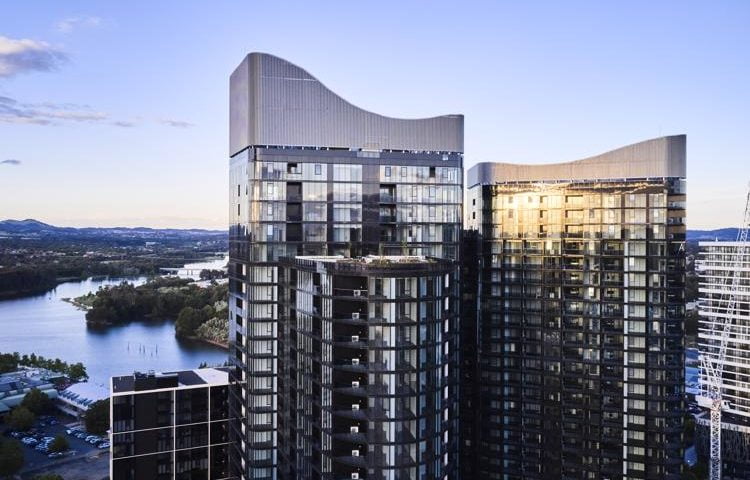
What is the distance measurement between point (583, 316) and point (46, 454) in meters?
61.6

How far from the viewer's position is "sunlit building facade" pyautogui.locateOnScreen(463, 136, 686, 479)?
47.1 meters

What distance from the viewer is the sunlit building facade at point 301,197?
4381 centimetres

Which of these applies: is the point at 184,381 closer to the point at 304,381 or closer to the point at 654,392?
the point at 304,381

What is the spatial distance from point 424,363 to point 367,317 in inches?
155

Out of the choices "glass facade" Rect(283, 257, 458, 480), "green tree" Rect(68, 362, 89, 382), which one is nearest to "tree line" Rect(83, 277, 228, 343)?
"green tree" Rect(68, 362, 89, 382)

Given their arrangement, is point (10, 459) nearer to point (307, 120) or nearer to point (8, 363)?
point (307, 120)

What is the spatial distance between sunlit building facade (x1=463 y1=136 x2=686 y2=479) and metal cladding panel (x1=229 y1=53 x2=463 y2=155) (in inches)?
418

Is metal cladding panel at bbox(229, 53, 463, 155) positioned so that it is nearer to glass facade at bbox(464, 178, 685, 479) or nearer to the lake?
glass facade at bbox(464, 178, 685, 479)

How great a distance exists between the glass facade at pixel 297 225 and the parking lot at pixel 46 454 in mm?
36228

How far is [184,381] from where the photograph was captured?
55312mm

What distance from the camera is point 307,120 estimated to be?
44.6 m

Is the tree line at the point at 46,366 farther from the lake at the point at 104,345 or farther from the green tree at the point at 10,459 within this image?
the green tree at the point at 10,459

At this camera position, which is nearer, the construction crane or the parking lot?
the parking lot

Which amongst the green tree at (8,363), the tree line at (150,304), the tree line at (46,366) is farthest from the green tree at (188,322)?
the green tree at (8,363)
